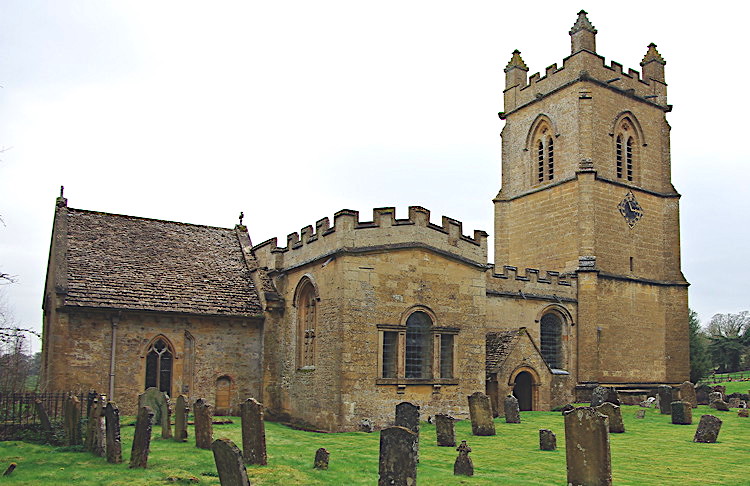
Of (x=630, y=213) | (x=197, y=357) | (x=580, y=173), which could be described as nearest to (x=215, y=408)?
(x=197, y=357)

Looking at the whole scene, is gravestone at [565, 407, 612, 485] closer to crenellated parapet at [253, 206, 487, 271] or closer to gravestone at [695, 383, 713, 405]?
crenellated parapet at [253, 206, 487, 271]

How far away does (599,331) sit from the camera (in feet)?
106

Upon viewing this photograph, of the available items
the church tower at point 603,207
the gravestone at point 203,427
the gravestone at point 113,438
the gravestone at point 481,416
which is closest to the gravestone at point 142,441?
the gravestone at point 113,438

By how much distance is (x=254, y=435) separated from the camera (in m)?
14.0

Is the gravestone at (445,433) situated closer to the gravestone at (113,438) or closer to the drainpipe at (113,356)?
the gravestone at (113,438)

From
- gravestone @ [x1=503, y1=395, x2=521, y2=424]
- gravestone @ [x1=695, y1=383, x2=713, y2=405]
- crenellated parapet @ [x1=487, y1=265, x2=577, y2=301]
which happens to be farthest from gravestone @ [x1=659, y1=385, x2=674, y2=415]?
gravestone @ [x1=503, y1=395, x2=521, y2=424]

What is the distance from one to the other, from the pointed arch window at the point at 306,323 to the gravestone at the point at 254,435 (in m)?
8.82

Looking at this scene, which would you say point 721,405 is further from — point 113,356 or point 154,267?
point 113,356

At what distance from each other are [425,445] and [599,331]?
691 inches

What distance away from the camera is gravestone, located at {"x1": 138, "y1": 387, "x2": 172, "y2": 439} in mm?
17645

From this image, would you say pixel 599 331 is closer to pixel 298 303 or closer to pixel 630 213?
pixel 630 213

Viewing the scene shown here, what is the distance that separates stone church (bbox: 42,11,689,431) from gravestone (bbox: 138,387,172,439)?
391 centimetres

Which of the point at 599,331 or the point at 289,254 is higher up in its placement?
the point at 289,254

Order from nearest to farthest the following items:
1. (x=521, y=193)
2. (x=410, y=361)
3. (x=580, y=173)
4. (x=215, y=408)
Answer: (x=410, y=361) → (x=215, y=408) → (x=580, y=173) → (x=521, y=193)
